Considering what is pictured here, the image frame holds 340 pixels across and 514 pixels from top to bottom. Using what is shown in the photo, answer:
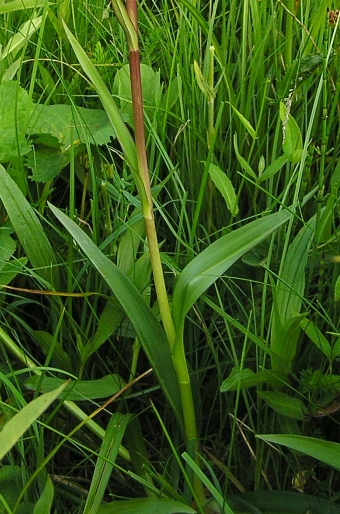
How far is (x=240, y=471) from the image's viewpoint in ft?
2.75

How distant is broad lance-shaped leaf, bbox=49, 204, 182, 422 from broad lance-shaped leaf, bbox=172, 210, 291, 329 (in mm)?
43

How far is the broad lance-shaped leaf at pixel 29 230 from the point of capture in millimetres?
860

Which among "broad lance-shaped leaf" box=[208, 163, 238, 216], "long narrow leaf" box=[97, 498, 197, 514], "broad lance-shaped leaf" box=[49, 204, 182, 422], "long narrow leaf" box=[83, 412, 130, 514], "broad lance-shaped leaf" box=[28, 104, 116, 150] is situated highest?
"broad lance-shaped leaf" box=[28, 104, 116, 150]

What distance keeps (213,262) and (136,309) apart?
4.2 inches

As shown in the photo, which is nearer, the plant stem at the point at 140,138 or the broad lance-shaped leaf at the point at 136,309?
the plant stem at the point at 140,138

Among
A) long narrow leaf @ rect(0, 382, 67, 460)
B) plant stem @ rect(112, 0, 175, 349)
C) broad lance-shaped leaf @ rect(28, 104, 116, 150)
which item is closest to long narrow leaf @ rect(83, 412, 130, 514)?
plant stem @ rect(112, 0, 175, 349)

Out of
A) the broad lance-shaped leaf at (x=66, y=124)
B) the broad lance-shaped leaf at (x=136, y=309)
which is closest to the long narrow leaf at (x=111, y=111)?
the broad lance-shaped leaf at (x=136, y=309)

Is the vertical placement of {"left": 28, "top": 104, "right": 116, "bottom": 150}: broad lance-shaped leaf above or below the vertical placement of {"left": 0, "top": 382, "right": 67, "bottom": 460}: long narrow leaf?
above

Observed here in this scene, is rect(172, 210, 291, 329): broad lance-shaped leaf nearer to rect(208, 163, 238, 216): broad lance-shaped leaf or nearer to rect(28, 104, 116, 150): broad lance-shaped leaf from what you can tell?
rect(208, 163, 238, 216): broad lance-shaped leaf

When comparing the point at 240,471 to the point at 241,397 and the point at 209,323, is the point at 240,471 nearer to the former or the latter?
the point at 241,397

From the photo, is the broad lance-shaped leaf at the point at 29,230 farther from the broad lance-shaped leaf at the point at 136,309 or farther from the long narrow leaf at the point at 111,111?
the long narrow leaf at the point at 111,111

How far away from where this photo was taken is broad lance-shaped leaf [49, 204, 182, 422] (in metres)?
0.77

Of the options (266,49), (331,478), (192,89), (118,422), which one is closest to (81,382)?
(118,422)

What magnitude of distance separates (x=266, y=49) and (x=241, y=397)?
27.0 inches
